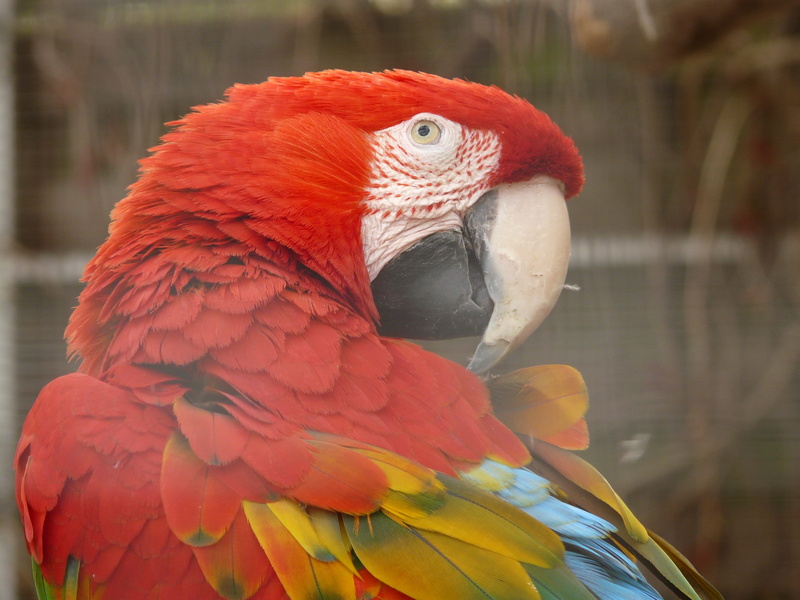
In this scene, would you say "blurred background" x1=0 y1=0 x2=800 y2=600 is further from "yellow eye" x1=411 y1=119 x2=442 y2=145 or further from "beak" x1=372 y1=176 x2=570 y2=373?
"yellow eye" x1=411 y1=119 x2=442 y2=145

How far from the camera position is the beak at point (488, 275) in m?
0.55

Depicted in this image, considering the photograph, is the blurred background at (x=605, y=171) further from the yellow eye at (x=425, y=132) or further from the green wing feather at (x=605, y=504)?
the yellow eye at (x=425, y=132)

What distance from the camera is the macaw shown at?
15.8 inches

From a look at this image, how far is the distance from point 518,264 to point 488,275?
0.03m

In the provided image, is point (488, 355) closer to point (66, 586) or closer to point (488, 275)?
point (488, 275)

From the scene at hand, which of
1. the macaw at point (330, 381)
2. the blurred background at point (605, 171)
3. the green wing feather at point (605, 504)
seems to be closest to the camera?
the macaw at point (330, 381)

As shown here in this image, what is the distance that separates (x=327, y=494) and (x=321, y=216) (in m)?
0.22

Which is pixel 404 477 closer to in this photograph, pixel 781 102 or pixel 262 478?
pixel 262 478

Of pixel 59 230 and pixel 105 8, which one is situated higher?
pixel 105 8

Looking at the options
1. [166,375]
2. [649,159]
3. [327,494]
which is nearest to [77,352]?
[166,375]

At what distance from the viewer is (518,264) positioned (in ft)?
1.79

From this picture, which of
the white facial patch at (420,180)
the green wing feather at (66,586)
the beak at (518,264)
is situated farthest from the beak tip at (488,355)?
the green wing feather at (66,586)

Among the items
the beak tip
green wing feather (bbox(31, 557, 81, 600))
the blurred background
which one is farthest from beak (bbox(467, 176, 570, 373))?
green wing feather (bbox(31, 557, 81, 600))

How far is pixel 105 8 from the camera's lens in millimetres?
776
